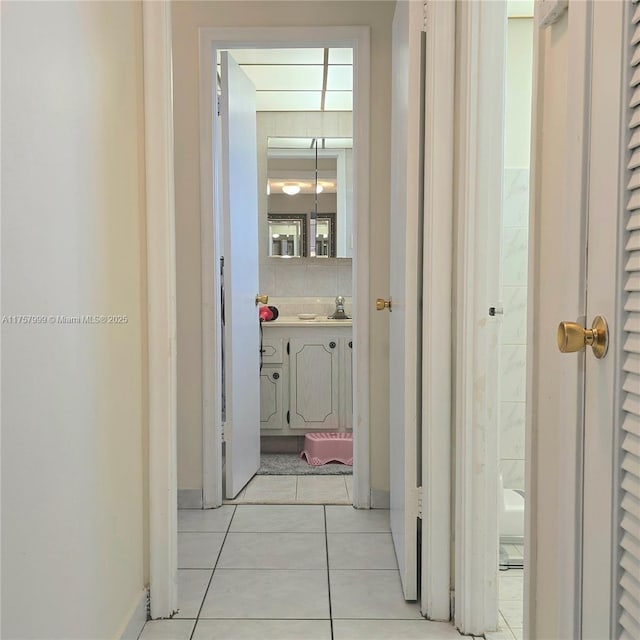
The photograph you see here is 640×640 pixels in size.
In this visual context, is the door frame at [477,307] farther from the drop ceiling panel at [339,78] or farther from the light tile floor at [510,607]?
the drop ceiling panel at [339,78]

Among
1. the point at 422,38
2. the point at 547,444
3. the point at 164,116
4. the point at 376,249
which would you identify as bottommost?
the point at 547,444

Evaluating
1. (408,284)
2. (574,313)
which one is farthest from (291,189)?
(574,313)

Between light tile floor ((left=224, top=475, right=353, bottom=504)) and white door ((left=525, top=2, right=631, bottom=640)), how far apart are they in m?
1.91

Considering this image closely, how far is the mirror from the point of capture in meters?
4.41

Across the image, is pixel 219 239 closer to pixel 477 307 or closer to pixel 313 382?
pixel 313 382

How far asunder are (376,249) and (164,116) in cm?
137

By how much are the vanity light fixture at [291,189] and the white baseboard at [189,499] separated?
2.29 m

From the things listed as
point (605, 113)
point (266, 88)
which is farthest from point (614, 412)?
point (266, 88)

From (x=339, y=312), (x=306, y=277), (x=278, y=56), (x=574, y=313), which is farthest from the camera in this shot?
(x=306, y=277)

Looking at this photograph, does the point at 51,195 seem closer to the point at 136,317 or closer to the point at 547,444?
the point at 136,317

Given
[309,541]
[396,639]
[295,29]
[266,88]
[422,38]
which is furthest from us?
[266,88]

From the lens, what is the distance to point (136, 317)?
1.83m

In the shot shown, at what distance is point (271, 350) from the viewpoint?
405 cm

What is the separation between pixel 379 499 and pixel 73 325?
2.05 meters
